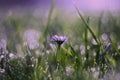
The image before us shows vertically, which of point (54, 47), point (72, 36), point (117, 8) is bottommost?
point (54, 47)

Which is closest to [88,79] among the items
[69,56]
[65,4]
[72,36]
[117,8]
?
[69,56]

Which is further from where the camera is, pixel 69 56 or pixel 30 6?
pixel 30 6

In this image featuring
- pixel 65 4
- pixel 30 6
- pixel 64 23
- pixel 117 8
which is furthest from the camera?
pixel 30 6

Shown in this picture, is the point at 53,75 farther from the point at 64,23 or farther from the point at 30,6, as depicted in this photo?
the point at 30,6

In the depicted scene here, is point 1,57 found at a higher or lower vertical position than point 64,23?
lower

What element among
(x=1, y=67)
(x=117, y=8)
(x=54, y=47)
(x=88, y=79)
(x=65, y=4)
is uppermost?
(x=65, y=4)

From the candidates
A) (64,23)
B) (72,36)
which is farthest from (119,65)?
(64,23)

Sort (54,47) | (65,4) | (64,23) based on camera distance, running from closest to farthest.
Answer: (54,47) → (64,23) → (65,4)

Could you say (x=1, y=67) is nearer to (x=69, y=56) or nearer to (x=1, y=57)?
(x=1, y=57)

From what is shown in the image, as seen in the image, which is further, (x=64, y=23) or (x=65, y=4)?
(x=65, y=4)
